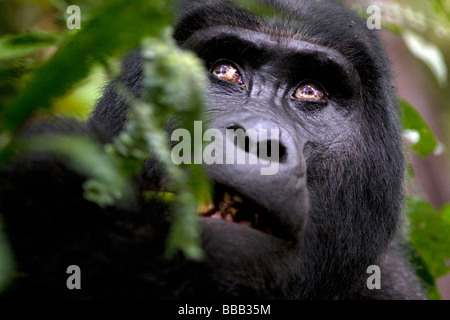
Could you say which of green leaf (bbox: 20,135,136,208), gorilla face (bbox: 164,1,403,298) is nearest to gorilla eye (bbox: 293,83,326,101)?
gorilla face (bbox: 164,1,403,298)

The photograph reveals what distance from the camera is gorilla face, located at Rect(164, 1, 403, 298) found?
111 inches

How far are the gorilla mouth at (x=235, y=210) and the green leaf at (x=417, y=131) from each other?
7.49 feet

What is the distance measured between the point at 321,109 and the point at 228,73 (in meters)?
0.48

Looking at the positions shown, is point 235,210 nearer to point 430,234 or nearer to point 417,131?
point 430,234

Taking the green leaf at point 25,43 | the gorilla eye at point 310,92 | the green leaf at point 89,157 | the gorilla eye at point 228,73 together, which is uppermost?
the gorilla eye at point 228,73

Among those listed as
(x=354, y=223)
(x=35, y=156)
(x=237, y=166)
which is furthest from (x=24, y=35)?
(x=354, y=223)

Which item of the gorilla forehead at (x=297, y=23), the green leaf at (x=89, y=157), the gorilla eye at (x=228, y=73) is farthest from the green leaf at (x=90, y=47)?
the gorilla forehead at (x=297, y=23)

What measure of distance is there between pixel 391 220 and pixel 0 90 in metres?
2.07

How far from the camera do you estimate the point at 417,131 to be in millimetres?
4422

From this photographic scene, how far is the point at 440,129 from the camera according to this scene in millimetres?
9000

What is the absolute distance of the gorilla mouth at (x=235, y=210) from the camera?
2.31m

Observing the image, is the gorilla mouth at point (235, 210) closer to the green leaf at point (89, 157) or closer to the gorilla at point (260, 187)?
the gorilla at point (260, 187)

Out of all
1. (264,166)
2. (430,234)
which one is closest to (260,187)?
(264,166)

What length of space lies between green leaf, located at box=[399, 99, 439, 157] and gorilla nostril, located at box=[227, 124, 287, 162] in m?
2.16
